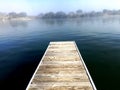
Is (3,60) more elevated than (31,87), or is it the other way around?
(31,87)

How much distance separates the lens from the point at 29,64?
14.0 metres

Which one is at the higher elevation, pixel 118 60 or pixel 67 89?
pixel 67 89

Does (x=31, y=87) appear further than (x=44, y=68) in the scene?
→ No

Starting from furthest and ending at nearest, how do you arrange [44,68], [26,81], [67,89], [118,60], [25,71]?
[118,60] → [25,71] → [26,81] → [44,68] → [67,89]

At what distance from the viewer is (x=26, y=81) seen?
1068 centimetres

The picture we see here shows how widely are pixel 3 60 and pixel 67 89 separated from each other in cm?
1046

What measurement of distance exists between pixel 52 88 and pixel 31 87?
39.9 inches

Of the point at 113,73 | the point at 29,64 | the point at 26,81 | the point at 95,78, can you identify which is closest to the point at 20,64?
the point at 29,64

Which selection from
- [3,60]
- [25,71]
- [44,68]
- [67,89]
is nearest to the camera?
[67,89]

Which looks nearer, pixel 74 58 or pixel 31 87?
pixel 31 87

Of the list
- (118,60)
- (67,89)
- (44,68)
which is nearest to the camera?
(67,89)

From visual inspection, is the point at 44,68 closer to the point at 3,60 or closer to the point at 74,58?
the point at 74,58

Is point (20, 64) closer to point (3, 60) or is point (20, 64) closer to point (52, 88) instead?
point (3, 60)

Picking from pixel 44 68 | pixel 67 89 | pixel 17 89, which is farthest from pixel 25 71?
pixel 67 89
